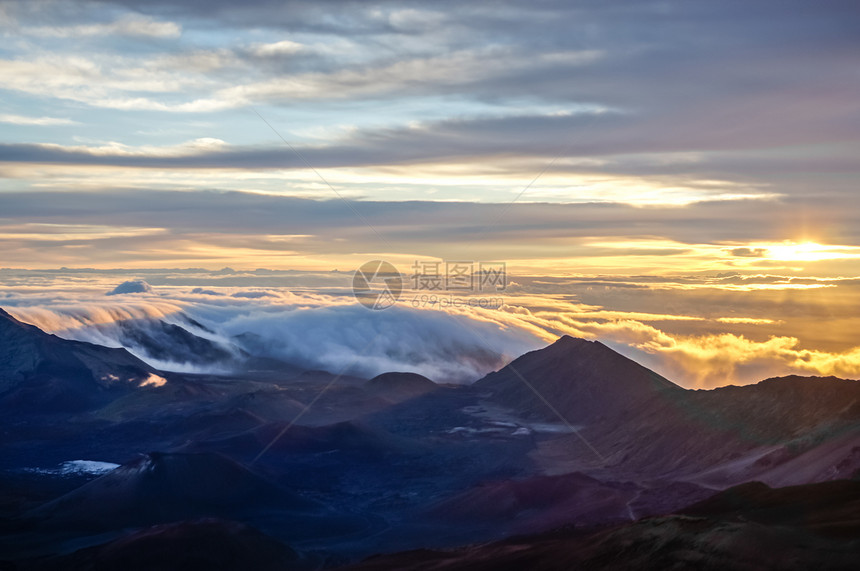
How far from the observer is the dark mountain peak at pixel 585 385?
161375mm

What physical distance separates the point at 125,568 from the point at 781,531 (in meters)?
52.1

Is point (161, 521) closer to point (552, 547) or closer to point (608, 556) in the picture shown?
point (552, 547)

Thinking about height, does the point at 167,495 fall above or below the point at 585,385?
below

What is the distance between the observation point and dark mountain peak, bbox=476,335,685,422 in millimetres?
161375

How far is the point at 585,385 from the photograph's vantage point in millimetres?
176000

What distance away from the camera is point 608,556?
179ft

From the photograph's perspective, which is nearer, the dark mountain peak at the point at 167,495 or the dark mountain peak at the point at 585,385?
the dark mountain peak at the point at 167,495

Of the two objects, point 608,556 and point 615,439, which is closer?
point 608,556

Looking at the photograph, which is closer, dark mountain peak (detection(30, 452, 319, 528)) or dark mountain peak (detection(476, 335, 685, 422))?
dark mountain peak (detection(30, 452, 319, 528))

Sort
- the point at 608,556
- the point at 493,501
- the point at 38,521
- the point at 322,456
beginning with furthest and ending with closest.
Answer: the point at 322,456
the point at 493,501
the point at 38,521
the point at 608,556

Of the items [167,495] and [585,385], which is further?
[585,385]

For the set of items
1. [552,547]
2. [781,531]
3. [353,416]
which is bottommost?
[353,416]

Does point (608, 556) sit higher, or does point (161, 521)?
point (608, 556)

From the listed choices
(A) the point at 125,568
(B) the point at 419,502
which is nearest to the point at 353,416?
(B) the point at 419,502
